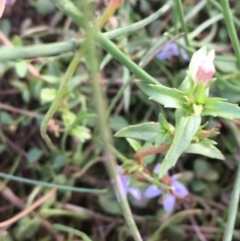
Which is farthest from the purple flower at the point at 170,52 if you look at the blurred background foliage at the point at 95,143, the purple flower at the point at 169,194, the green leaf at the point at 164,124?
the green leaf at the point at 164,124

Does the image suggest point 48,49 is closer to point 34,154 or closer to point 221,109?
point 221,109

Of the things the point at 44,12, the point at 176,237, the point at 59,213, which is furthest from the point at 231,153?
the point at 44,12

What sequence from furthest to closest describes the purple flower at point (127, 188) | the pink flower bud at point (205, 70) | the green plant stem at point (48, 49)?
the purple flower at point (127, 188) → the pink flower bud at point (205, 70) → the green plant stem at point (48, 49)

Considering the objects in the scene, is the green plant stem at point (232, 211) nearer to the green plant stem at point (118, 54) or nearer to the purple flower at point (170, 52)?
the green plant stem at point (118, 54)

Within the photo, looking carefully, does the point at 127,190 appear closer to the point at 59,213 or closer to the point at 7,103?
the point at 59,213

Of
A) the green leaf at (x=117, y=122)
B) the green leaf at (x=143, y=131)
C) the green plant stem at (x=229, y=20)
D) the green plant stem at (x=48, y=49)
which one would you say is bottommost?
the green leaf at (x=117, y=122)

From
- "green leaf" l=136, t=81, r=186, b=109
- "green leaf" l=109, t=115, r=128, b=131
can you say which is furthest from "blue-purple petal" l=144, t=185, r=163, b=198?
"green leaf" l=136, t=81, r=186, b=109

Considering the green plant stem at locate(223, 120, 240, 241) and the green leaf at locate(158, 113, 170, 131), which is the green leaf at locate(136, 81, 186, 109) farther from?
the green plant stem at locate(223, 120, 240, 241)
